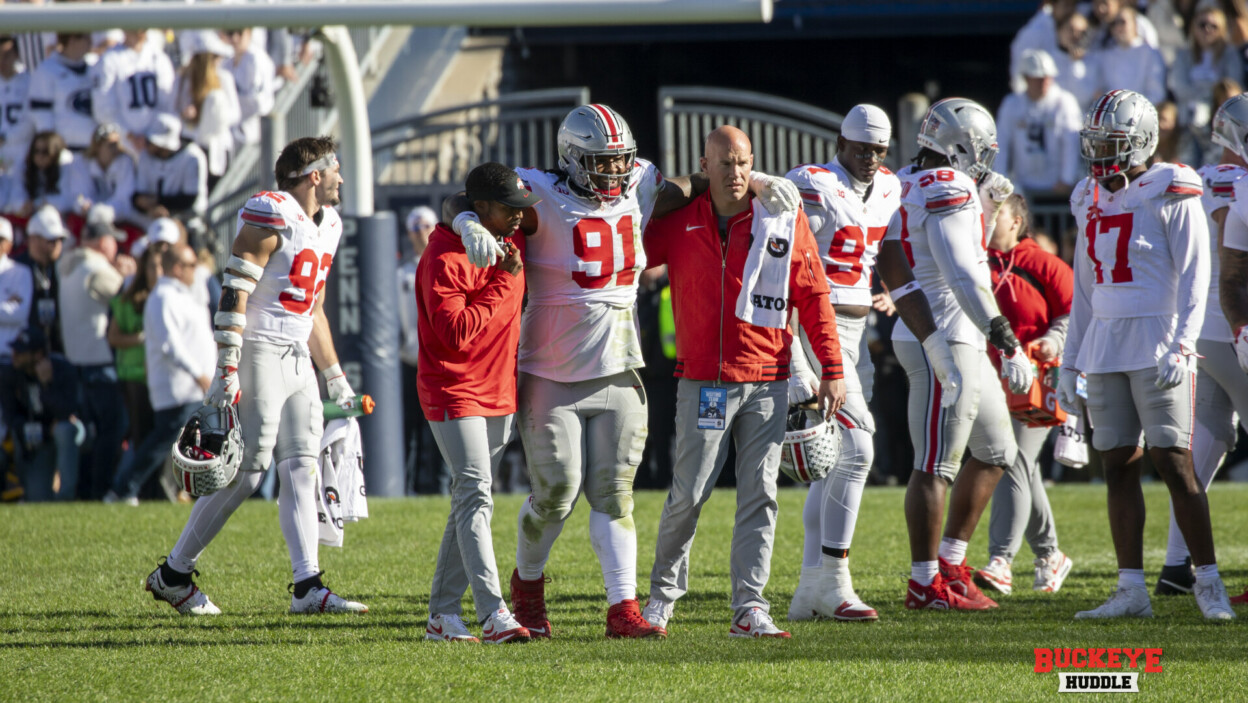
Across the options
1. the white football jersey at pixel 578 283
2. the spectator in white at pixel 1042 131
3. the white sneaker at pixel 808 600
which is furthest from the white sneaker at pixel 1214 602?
the spectator in white at pixel 1042 131

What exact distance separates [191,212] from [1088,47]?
8594 millimetres

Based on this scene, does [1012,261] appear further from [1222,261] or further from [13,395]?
[13,395]

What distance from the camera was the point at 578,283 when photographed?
5605mm

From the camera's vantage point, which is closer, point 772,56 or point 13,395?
point 13,395

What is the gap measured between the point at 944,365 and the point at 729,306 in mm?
1198

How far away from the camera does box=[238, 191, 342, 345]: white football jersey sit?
6.32 m

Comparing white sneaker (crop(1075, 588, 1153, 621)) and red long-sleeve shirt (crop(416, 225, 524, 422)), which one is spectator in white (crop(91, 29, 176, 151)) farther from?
white sneaker (crop(1075, 588, 1153, 621))

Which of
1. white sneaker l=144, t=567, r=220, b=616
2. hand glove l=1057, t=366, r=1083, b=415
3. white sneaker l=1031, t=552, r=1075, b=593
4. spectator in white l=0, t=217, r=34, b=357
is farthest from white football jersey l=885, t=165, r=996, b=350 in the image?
spectator in white l=0, t=217, r=34, b=357

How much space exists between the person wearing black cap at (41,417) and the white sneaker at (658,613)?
7.37 m

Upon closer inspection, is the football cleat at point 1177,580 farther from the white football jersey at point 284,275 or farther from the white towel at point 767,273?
the white football jersey at point 284,275

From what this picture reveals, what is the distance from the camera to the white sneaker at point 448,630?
18.1ft

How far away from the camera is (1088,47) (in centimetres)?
1422

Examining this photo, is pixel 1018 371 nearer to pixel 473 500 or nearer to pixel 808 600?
pixel 808 600

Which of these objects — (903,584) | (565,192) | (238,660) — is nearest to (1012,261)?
(903,584)
